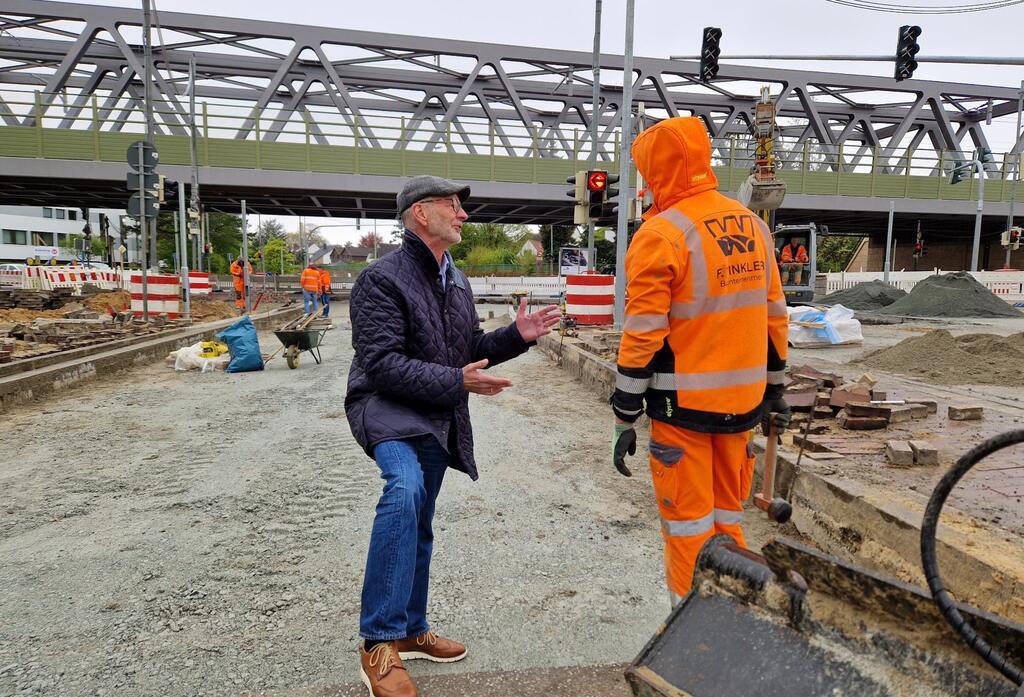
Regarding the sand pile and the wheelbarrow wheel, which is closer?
the sand pile

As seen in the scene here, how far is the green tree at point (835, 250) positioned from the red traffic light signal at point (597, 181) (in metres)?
56.8

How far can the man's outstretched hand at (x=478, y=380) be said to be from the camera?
7.65 feet

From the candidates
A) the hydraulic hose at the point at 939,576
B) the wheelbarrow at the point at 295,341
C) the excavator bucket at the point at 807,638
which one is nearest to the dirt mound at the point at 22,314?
the wheelbarrow at the point at 295,341

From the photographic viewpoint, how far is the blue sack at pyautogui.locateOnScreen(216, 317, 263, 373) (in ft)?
32.3

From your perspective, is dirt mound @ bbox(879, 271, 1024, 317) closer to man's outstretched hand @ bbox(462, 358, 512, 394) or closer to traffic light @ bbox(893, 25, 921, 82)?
traffic light @ bbox(893, 25, 921, 82)

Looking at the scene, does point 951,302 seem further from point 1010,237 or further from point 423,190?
point 423,190

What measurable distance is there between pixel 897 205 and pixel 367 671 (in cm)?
3289

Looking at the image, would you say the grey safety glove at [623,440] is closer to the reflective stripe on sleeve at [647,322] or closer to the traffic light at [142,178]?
the reflective stripe on sleeve at [647,322]

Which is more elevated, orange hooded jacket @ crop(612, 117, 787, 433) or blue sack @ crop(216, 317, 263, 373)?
orange hooded jacket @ crop(612, 117, 787, 433)

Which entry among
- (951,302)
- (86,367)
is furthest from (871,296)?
(86,367)

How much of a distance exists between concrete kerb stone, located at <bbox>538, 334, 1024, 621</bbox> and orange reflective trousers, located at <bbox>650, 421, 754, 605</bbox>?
2.52ft

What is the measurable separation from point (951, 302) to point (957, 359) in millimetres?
11883

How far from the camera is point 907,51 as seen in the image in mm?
13664

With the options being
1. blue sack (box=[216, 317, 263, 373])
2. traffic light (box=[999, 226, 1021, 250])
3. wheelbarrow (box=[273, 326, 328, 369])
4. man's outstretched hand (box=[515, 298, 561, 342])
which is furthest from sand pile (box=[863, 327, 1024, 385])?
traffic light (box=[999, 226, 1021, 250])
